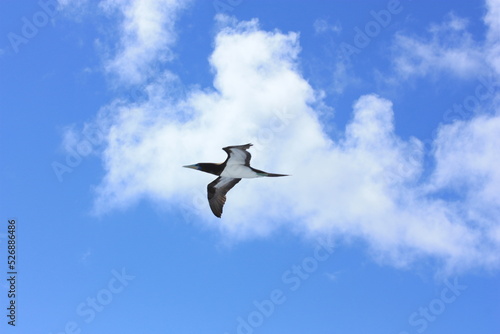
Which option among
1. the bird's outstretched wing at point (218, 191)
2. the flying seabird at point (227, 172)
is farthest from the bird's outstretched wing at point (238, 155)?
the bird's outstretched wing at point (218, 191)

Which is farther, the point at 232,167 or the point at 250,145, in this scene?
the point at 232,167

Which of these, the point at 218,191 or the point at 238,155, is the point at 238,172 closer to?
the point at 238,155

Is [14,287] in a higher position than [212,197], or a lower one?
lower

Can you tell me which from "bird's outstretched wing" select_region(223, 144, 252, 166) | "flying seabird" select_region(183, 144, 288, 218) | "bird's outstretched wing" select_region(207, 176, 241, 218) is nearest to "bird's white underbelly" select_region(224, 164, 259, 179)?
"flying seabird" select_region(183, 144, 288, 218)

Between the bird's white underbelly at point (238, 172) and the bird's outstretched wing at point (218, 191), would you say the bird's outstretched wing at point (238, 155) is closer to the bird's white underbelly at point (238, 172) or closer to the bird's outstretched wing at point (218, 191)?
the bird's white underbelly at point (238, 172)

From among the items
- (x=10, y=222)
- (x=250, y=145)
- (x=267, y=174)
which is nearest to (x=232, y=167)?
(x=267, y=174)

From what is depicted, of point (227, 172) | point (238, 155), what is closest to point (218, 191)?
→ point (227, 172)

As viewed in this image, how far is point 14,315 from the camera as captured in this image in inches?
1151

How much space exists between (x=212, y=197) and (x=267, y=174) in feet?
13.8

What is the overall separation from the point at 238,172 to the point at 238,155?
2.29m

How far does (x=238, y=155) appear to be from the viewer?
27656 mm

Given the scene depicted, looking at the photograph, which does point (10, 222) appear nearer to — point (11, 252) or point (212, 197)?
point (11, 252)

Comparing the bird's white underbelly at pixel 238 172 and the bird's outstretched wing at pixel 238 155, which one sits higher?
the bird's white underbelly at pixel 238 172

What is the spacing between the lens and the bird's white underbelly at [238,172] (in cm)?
2911
